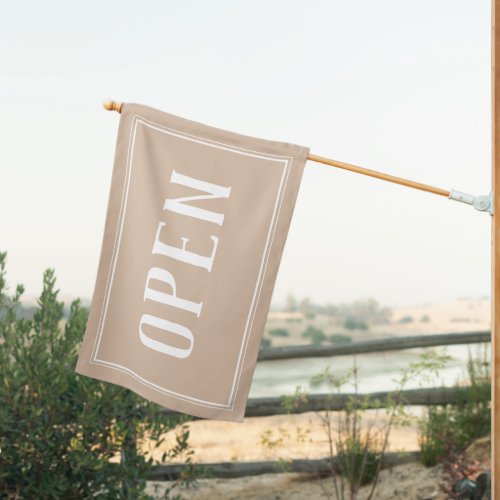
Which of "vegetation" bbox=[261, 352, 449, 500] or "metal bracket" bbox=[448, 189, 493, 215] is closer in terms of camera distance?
"metal bracket" bbox=[448, 189, 493, 215]

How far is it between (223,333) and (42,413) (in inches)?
74.4

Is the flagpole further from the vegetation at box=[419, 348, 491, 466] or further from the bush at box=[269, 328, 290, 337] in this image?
the bush at box=[269, 328, 290, 337]

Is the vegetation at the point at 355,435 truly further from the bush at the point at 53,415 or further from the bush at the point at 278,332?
the bush at the point at 278,332

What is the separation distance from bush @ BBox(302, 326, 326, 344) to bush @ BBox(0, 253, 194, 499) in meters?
5.41

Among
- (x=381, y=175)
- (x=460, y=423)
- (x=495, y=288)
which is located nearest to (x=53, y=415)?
(x=381, y=175)

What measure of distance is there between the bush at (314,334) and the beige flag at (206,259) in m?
6.98

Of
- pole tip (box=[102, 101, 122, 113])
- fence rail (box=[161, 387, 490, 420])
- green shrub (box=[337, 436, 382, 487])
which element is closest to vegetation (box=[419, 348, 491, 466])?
fence rail (box=[161, 387, 490, 420])

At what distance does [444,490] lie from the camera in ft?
14.3

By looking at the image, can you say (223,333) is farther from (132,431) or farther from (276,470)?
(276,470)

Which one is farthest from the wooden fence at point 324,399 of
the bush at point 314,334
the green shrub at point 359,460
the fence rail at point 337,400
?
the bush at point 314,334

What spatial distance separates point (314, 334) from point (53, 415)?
5.85 m

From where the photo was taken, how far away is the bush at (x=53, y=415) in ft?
12.0

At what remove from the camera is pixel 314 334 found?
935 centimetres

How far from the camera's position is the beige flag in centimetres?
216
